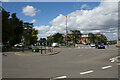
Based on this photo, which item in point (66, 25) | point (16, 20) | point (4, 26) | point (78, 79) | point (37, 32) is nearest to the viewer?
point (78, 79)

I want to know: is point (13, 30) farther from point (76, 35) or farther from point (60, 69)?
point (76, 35)

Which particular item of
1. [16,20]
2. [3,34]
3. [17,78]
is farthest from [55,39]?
[17,78]

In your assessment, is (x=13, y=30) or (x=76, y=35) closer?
(x=13, y=30)

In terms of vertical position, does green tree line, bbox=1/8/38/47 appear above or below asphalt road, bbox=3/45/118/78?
above

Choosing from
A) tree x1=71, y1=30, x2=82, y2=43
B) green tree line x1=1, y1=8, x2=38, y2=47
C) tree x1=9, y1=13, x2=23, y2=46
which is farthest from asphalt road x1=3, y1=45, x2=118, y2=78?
tree x1=71, y1=30, x2=82, y2=43

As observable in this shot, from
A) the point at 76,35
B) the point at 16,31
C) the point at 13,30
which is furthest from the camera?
the point at 76,35

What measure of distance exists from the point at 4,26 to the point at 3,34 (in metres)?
2.09

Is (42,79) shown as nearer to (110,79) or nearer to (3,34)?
(110,79)

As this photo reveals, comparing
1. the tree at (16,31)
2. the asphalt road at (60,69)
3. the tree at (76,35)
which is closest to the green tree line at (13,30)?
the tree at (16,31)

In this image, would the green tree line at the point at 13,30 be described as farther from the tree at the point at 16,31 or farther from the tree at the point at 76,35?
the tree at the point at 76,35

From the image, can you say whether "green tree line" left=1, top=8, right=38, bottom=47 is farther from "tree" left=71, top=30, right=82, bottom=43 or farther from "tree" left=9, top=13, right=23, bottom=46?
"tree" left=71, top=30, right=82, bottom=43

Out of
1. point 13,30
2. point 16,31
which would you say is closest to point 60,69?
point 13,30

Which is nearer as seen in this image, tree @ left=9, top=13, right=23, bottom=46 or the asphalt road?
the asphalt road

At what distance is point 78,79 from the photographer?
5.22 metres
